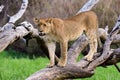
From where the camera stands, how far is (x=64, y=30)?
637 centimetres

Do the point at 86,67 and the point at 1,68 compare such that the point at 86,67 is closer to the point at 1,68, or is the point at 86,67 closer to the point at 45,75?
the point at 45,75

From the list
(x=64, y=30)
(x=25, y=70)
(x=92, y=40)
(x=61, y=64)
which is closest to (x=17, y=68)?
(x=25, y=70)

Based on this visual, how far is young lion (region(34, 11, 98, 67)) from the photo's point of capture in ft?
19.7

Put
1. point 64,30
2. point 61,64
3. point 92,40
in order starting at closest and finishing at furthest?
1. point 61,64
2. point 64,30
3. point 92,40

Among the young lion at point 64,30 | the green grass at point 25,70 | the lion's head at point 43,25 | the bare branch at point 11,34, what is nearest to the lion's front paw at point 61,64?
the young lion at point 64,30

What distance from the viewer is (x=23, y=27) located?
240 inches

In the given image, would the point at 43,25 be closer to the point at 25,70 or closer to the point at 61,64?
the point at 61,64

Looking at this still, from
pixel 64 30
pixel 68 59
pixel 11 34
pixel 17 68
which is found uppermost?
pixel 11 34

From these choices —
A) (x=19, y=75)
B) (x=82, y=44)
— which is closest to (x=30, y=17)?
(x=19, y=75)

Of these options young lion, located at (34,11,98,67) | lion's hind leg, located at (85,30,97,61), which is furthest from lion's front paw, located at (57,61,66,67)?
lion's hind leg, located at (85,30,97,61)

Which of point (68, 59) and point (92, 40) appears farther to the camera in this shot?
point (92, 40)

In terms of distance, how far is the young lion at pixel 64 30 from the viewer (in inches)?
236

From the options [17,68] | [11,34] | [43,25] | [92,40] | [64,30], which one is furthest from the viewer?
[17,68]

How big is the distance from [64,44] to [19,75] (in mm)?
3778
